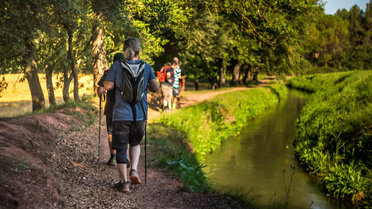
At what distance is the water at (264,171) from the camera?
11.5 meters

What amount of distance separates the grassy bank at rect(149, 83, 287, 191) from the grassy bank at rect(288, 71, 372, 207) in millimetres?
3593

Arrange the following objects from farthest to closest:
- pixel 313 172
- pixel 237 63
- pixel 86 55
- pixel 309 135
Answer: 1. pixel 237 63
2. pixel 86 55
3. pixel 309 135
4. pixel 313 172

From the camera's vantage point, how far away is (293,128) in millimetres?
23531

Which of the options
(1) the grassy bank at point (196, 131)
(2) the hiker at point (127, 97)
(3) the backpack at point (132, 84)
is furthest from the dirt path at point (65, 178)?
(3) the backpack at point (132, 84)

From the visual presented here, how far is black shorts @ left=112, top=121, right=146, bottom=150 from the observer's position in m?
6.15

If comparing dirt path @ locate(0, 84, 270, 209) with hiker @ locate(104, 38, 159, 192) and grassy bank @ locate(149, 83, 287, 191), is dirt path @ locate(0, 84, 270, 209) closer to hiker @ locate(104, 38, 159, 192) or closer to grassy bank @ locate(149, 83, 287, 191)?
hiker @ locate(104, 38, 159, 192)

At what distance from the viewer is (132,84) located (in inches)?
242

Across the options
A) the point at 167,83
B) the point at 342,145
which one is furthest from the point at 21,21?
the point at 342,145

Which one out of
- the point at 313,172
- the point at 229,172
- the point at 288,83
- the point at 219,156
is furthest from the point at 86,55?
the point at 288,83

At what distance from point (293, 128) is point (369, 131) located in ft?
34.8

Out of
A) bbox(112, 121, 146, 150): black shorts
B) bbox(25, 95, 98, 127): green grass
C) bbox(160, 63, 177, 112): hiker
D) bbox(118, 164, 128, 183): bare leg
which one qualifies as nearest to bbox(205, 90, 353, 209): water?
bbox(160, 63, 177, 112): hiker

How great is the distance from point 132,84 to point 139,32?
50.3ft

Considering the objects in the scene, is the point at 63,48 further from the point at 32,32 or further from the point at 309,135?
the point at 309,135

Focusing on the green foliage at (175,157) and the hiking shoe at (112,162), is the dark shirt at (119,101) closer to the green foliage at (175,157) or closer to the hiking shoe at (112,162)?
the hiking shoe at (112,162)
